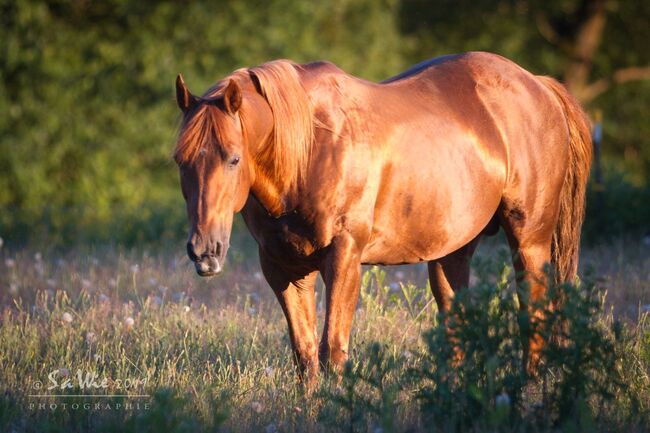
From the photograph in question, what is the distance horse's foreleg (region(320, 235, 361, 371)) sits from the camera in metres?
4.47

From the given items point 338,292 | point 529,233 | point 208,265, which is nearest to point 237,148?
point 208,265

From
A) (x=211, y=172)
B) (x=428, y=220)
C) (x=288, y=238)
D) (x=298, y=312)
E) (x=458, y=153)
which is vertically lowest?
(x=298, y=312)

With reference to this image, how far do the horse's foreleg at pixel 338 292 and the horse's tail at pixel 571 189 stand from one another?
1.80 meters

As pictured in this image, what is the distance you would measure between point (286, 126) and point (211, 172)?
53 centimetres

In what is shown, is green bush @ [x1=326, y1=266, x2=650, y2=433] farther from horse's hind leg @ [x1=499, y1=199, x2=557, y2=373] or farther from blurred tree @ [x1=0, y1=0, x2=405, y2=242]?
blurred tree @ [x1=0, y1=0, x2=405, y2=242]

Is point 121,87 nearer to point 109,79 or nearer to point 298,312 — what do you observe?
point 109,79

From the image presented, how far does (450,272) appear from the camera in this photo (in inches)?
231

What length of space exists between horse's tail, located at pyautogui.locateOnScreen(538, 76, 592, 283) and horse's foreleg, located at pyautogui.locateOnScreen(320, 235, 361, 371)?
180 centimetres

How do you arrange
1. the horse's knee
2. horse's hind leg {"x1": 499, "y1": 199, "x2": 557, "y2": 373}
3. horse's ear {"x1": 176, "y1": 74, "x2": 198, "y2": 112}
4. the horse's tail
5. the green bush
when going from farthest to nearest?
the horse's tail, horse's hind leg {"x1": 499, "y1": 199, "x2": 557, "y2": 373}, the horse's knee, horse's ear {"x1": 176, "y1": 74, "x2": 198, "y2": 112}, the green bush

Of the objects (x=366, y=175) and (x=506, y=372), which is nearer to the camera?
(x=506, y=372)

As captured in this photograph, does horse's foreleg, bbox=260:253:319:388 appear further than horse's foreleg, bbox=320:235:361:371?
Yes

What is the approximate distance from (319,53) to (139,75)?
3.22 metres

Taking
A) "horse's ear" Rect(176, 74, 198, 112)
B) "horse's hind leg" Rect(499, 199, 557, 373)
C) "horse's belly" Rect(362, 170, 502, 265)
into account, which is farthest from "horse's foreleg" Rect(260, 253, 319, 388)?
"horse's hind leg" Rect(499, 199, 557, 373)

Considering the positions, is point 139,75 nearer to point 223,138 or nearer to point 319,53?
point 319,53
